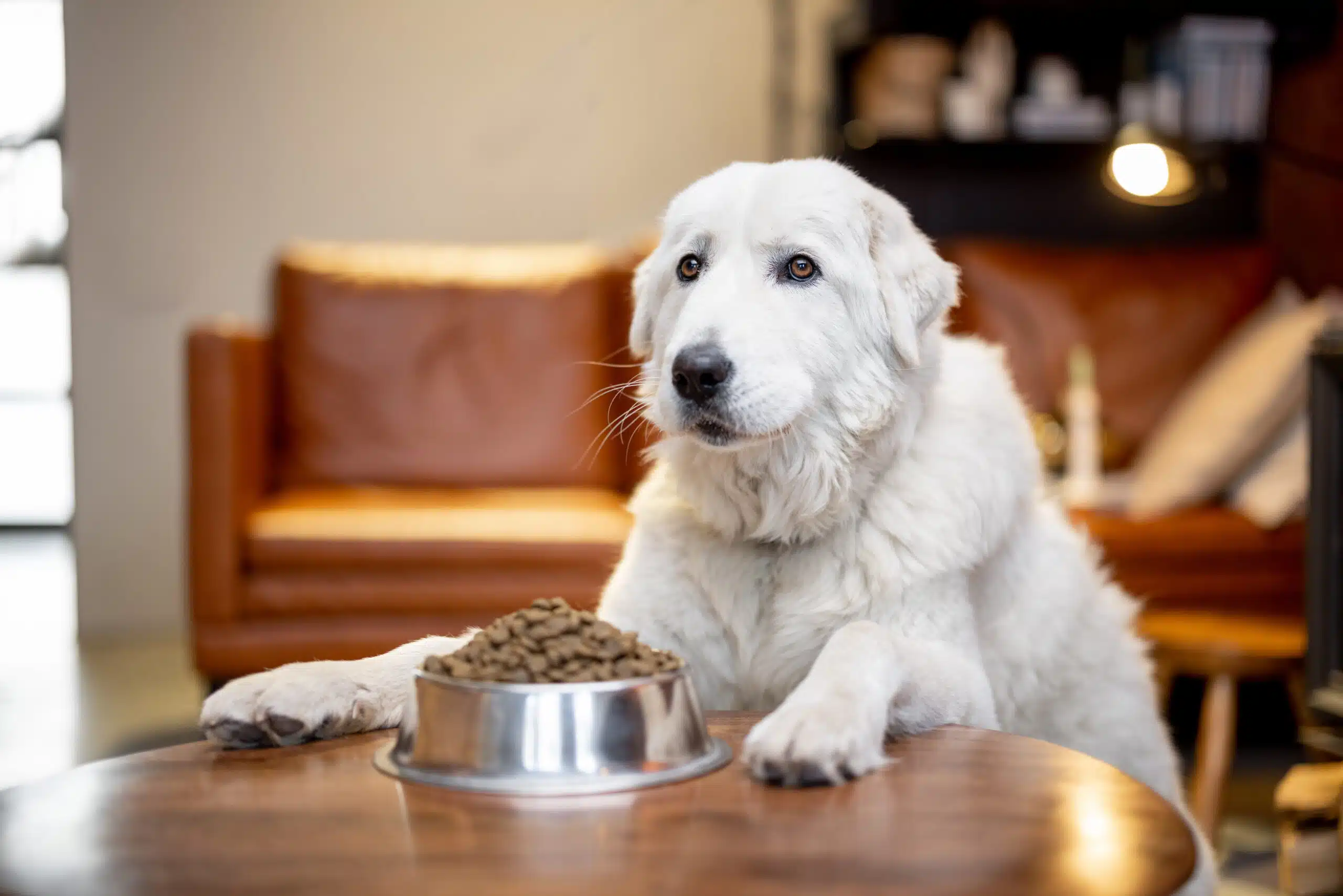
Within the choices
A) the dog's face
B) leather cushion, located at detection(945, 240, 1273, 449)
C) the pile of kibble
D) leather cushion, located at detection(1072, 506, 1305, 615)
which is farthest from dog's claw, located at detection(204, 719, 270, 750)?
leather cushion, located at detection(945, 240, 1273, 449)

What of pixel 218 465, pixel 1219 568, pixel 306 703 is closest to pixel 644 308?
pixel 306 703

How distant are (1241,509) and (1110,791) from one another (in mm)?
2429

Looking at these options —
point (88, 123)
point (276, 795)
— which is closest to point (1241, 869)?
point (276, 795)

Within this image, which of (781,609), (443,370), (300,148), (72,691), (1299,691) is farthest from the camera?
(300,148)

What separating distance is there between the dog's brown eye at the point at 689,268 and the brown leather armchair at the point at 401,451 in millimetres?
1471

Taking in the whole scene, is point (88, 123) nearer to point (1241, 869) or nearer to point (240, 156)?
point (240, 156)

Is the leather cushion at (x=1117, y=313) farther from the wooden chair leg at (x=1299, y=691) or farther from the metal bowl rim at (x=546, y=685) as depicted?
the metal bowl rim at (x=546, y=685)

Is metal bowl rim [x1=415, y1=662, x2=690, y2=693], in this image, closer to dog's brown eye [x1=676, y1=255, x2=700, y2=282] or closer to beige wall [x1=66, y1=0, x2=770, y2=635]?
dog's brown eye [x1=676, y1=255, x2=700, y2=282]

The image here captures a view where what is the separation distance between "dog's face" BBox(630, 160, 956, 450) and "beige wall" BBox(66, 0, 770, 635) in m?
3.20

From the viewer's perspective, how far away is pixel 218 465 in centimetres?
316

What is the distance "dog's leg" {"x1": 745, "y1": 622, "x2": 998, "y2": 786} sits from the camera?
1052mm

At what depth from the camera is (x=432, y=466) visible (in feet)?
12.6

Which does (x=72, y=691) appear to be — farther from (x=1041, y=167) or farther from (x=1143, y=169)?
(x=1041, y=167)

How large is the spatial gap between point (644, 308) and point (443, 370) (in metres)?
2.18
